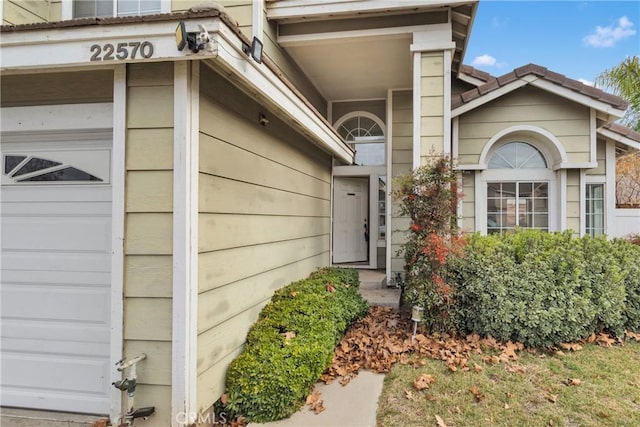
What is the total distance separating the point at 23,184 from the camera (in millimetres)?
2539

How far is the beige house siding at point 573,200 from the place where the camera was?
6020 millimetres

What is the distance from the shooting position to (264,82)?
268 centimetres

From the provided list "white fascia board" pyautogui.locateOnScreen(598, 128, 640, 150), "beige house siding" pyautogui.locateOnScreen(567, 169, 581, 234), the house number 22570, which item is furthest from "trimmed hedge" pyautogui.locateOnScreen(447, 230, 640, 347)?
the house number 22570

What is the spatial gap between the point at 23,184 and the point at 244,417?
2414 millimetres

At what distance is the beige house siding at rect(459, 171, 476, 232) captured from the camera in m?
6.33

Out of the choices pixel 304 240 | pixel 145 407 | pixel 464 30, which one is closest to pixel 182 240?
pixel 145 407

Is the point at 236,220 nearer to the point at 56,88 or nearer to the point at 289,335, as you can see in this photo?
the point at 289,335

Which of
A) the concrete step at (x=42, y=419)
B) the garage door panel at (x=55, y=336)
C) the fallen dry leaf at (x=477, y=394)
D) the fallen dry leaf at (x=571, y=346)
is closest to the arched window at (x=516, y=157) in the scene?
the fallen dry leaf at (x=571, y=346)

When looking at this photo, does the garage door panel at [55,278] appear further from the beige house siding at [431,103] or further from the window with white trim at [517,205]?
the window with white trim at [517,205]

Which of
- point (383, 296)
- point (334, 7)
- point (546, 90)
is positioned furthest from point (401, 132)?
point (383, 296)

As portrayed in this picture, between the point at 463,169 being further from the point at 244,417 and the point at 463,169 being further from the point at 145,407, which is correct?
the point at 145,407

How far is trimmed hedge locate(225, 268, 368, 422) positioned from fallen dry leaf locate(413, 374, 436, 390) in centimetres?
81

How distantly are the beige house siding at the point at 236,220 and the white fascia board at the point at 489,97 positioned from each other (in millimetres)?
3349

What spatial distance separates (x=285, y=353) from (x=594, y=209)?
691 centimetres
